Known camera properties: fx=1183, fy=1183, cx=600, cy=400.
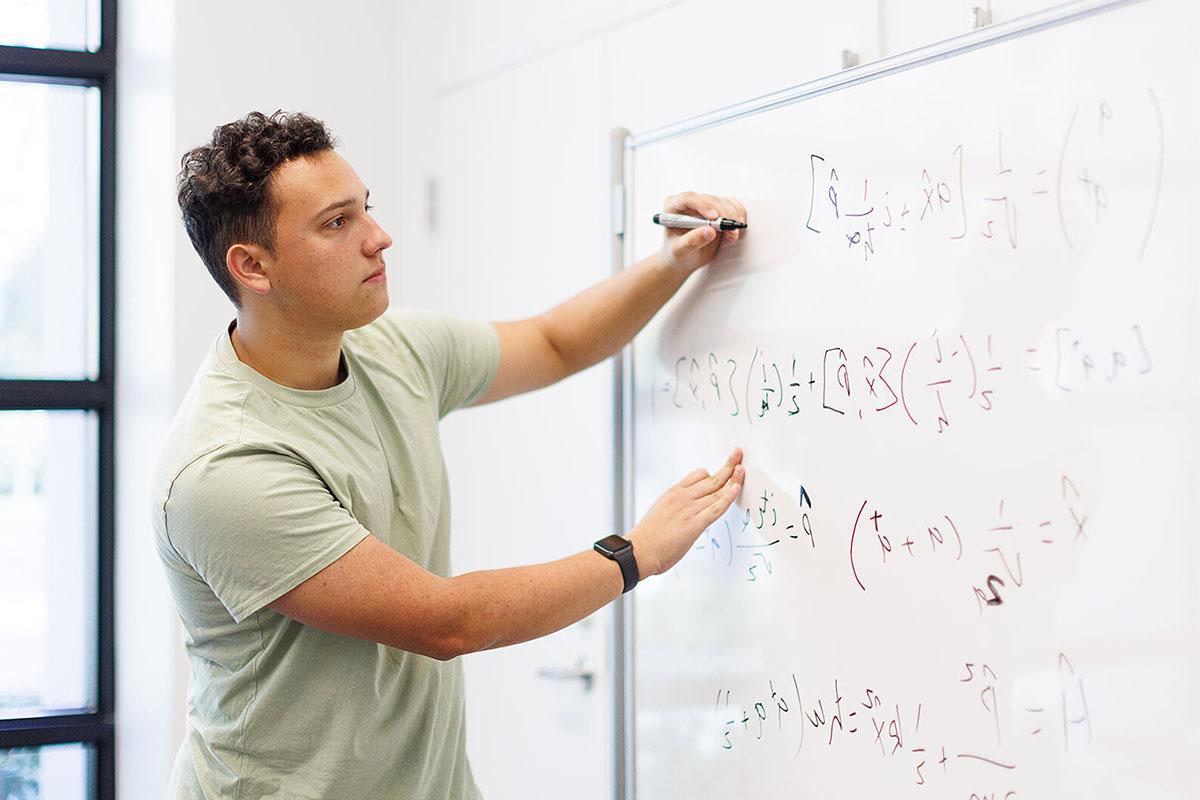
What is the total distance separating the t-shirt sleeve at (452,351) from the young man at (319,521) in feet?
0.26

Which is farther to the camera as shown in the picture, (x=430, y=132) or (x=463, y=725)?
(x=430, y=132)

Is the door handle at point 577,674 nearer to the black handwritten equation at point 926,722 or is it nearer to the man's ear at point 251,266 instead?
the black handwritten equation at point 926,722

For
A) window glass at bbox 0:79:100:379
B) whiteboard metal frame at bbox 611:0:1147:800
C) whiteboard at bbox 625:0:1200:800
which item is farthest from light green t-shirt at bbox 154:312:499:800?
window glass at bbox 0:79:100:379

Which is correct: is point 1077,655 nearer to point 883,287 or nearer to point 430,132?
point 883,287

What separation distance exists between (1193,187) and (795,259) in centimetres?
49

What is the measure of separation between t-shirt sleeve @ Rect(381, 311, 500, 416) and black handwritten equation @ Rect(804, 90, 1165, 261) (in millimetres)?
556

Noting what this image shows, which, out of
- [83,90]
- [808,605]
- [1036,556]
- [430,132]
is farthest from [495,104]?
[1036,556]

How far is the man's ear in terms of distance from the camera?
57.2 inches

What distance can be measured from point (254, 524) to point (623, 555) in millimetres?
442

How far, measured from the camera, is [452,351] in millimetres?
1738

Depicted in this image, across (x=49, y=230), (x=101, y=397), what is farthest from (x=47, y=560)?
(x=49, y=230)

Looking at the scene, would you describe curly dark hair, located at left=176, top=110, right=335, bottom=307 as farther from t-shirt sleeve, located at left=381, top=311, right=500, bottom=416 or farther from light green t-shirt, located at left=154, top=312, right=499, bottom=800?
t-shirt sleeve, located at left=381, top=311, right=500, bottom=416

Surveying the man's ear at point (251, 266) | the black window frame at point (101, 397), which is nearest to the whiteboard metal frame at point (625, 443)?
Result: the man's ear at point (251, 266)

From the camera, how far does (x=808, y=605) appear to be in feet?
4.63
